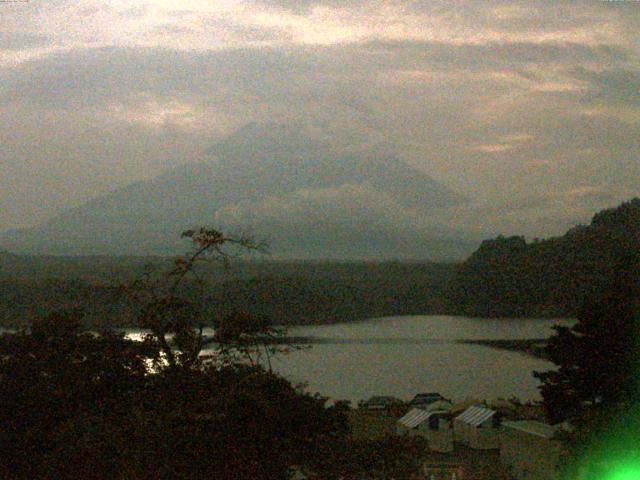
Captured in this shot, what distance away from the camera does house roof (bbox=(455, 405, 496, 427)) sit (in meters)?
18.7

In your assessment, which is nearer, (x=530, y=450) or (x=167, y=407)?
(x=167, y=407)

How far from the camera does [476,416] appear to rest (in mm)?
19156

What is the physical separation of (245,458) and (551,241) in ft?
222

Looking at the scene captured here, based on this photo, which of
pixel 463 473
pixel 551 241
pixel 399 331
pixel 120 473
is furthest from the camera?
pixel 551 241

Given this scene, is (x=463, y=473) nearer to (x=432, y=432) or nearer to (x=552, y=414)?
(x=552, y=414)

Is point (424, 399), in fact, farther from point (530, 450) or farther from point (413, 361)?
point (413, 361)

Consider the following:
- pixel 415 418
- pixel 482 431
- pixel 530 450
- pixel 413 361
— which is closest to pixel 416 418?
pixel 415 418

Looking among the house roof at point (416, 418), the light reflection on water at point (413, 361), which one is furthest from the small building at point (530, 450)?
the light reflection on water at point (413, 361)

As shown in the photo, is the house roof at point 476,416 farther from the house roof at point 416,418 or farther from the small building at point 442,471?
the small building at point 442,471

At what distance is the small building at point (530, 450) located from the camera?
1405 centimetres

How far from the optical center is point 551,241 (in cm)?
7181

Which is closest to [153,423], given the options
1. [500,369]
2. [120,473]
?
[120,473]

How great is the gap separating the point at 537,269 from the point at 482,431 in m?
48.9

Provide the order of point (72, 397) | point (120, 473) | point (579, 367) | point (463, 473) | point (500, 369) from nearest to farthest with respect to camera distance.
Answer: point (120, 473), point (72, 397), point (579, 367), point (463, 473), point (500, 369)
